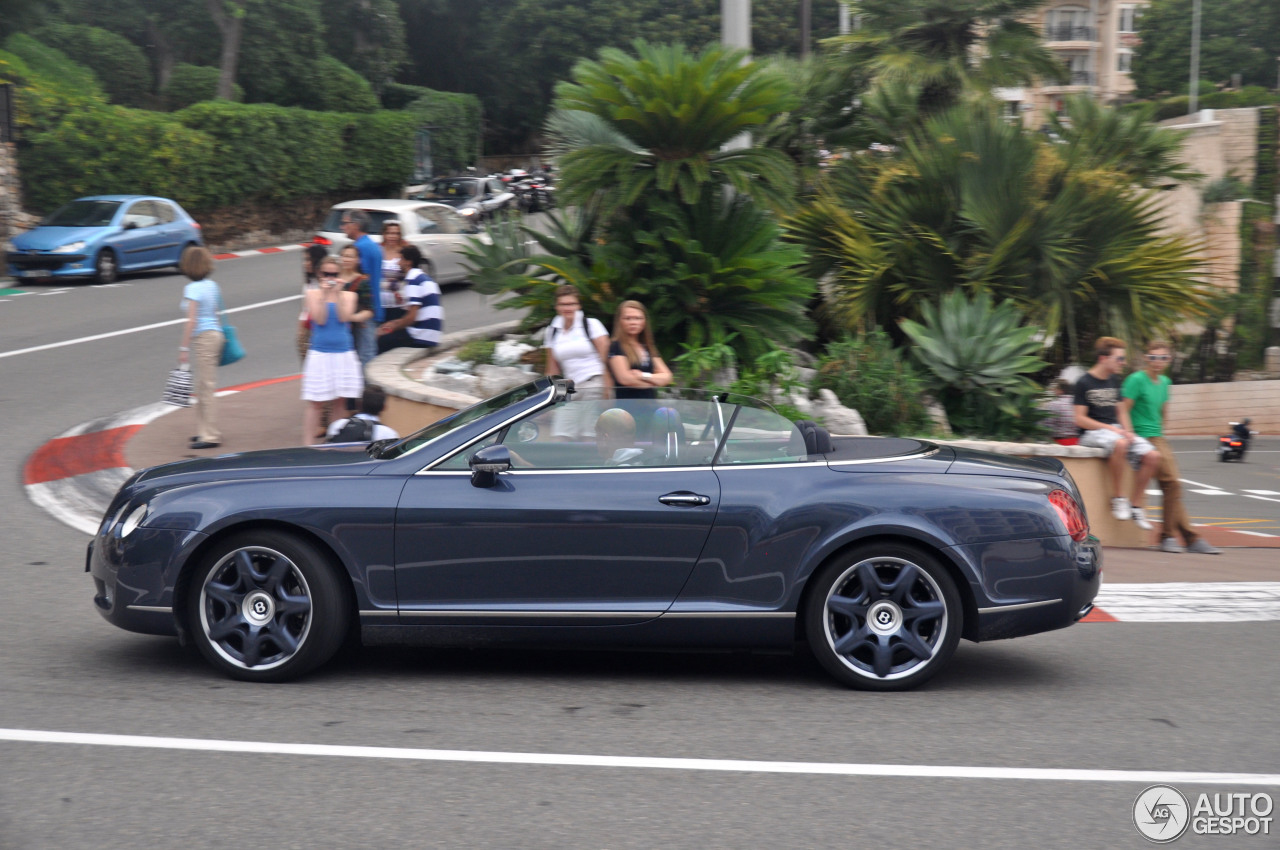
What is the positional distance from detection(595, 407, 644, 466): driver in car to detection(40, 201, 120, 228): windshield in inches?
759

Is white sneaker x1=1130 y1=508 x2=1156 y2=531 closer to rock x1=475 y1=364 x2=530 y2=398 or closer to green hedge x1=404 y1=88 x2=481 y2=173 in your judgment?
rock x1=475 y1=364 x2=530 y2=398

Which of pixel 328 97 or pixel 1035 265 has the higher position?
pixel 328 97

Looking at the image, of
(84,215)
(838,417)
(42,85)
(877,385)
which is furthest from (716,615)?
(42,85)

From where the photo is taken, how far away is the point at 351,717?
212 inches

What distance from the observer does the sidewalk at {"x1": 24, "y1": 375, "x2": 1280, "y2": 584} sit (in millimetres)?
9445

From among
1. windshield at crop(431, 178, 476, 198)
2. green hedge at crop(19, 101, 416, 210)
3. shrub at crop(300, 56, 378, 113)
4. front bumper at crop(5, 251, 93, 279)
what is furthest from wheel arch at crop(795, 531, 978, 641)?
shrub at crop(300, 56, 378, 113)

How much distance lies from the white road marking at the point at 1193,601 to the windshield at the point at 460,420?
3.65m

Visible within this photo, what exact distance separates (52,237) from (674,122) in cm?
1533

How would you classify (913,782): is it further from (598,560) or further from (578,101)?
(578,101)

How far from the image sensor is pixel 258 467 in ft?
19.7

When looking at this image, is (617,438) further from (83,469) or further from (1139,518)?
(83,469)

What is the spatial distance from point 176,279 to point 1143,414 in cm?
1860

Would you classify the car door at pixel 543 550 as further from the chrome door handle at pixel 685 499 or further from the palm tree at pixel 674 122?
the palm tree at pixel 674 122

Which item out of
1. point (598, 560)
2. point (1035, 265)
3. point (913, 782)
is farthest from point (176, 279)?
point (913, 782)
